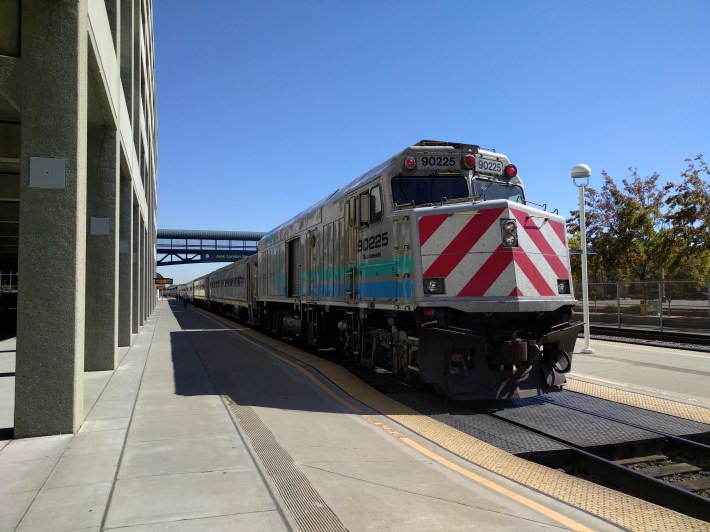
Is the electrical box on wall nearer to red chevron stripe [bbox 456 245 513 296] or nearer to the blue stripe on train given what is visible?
the blue stripe on train

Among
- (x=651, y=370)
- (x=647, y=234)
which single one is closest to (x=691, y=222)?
(x=647, y=234)

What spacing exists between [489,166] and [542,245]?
5.17ft

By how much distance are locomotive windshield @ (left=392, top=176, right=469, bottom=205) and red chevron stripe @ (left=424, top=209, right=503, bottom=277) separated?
0.80 metres

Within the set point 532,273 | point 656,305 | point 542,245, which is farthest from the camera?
point 656,305

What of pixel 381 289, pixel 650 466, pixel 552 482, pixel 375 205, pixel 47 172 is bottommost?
pixel 650 466

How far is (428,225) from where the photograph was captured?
283 inches

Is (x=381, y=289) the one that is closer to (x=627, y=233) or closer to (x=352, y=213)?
(x=352, y=213)

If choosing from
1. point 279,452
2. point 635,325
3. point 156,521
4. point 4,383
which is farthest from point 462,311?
point 635,325

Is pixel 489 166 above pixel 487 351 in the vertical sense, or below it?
above

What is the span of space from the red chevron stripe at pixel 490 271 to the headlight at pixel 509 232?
9cm

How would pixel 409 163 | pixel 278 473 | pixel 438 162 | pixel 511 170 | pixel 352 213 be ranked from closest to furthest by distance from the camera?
pixel 278 473 → pixel 409 163 → pixel 438 162 → pixel 511 170 → pixel 352 213

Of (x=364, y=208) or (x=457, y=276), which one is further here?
(x=364, y=208)

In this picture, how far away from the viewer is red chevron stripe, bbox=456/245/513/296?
23.4 ft

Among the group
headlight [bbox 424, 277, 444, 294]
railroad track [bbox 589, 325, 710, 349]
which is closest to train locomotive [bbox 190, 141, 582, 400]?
headlight [bbox 424, 277, 444, 294]
